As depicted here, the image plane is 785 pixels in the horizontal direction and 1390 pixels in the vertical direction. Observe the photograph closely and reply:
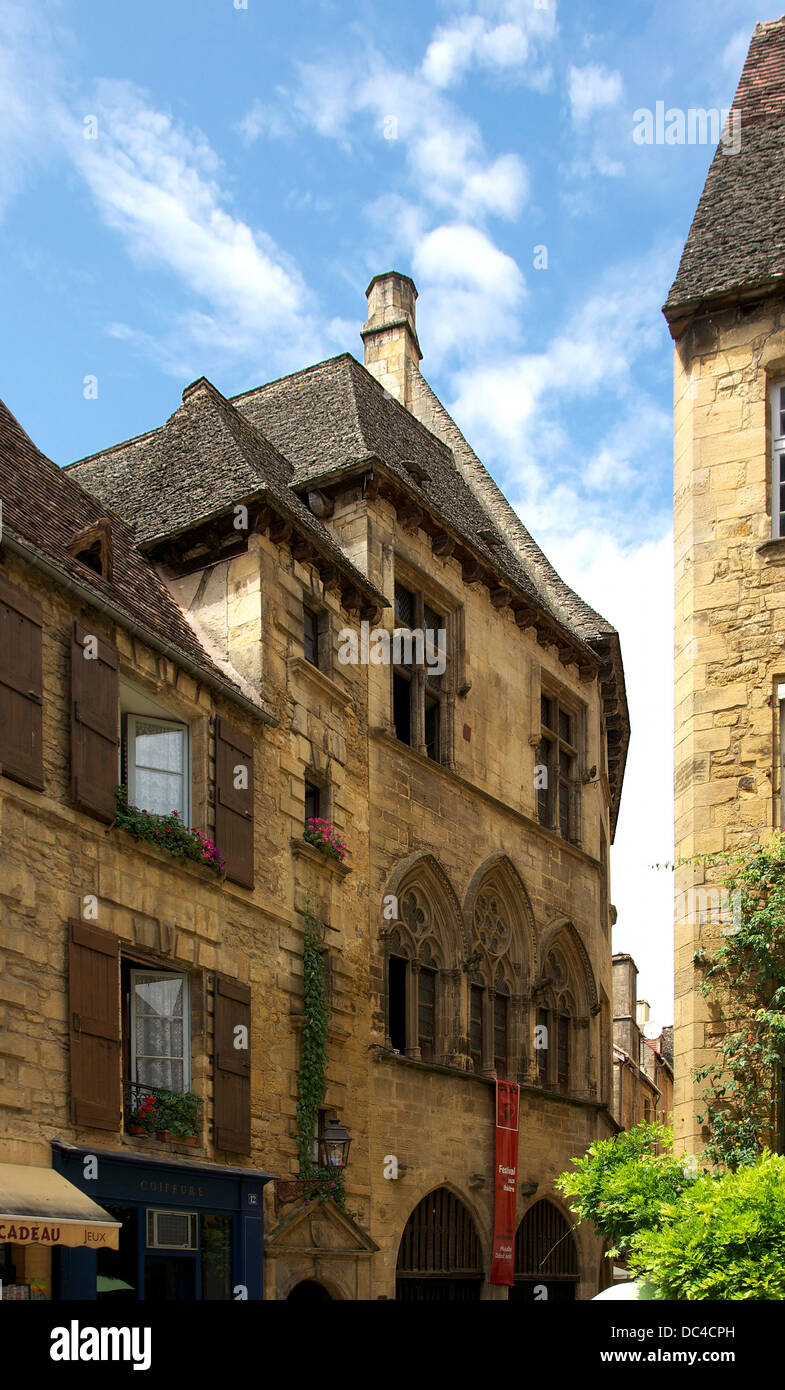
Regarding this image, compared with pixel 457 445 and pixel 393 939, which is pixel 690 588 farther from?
pixel 457 445

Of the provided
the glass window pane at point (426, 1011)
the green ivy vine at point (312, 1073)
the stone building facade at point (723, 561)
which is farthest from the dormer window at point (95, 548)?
the glass window pane at point (426, 1011)

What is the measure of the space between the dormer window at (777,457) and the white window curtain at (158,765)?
5.25 m

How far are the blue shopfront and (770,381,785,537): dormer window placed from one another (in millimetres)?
6714

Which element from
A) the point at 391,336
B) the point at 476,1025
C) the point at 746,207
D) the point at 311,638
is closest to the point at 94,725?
the point at 311,638

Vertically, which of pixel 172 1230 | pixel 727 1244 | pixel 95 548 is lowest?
pixel 172 1230

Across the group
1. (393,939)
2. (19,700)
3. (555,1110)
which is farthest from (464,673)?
(19,700)

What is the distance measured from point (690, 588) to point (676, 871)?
2.22 metres

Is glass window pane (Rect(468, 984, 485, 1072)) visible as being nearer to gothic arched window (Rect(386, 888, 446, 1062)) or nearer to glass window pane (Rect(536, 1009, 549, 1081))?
gothic arched window (Rect(386, 888, 446, 1062))

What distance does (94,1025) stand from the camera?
460 inches

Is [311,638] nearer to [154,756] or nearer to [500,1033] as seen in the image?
[154,756]

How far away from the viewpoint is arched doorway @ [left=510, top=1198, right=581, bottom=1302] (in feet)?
62.6

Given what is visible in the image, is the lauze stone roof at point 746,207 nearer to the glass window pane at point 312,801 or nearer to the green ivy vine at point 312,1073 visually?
the glass window pane at point 312,801

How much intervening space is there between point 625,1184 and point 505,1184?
7978 mm
